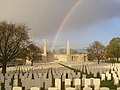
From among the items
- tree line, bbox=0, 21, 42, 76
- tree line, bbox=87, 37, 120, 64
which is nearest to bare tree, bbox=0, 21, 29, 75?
tree line, bbox=0, 21, 42, 76

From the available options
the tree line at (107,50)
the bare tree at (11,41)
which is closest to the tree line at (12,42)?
the bare tree at (11,41)

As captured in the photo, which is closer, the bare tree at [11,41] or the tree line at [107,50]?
the bare tree at [11,41]

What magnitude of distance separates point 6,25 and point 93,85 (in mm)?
15362

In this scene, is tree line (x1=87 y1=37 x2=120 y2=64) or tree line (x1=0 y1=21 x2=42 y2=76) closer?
tree line (x1=0 y1=21 x2=42 y2=76)

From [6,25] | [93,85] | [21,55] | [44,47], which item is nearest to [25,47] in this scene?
[21,55]

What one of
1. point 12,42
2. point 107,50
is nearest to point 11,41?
point 12,42

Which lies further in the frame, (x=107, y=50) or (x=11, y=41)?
(x=107, y=50)

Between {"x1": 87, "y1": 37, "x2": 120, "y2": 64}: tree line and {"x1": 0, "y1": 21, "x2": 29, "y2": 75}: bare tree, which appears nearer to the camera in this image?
{"x1": 0, "y1": 21, "x2": 29, "y2": 75}: bare tree

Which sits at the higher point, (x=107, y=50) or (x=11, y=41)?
(x=107, y=50)

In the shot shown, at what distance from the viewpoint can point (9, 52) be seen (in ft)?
88.4

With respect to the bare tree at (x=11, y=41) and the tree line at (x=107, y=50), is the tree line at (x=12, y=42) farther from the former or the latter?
the tree line at (x=107, y=50)

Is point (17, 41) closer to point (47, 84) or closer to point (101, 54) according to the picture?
point (47, 84)

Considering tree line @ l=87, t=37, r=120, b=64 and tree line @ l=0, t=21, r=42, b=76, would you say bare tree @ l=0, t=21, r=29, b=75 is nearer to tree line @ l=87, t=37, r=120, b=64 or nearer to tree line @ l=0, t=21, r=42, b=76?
tree line @ l=0, t=21, r=42, b=76

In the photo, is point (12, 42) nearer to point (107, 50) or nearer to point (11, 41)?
point (11, 41)
